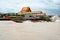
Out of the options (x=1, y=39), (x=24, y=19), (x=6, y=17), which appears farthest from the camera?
(x=24, y=19)

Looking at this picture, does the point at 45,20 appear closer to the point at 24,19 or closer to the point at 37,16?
the point at 37,16

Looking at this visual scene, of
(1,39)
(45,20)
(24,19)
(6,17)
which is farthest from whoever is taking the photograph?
(45,20)

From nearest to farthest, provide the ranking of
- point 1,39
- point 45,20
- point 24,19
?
point 1,39, point 24,19, point 45,20

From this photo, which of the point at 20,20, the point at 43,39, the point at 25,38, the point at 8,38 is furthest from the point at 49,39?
the point at 20,20

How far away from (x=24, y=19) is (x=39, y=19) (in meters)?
0.55

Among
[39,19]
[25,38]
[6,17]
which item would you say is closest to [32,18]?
[39,19]

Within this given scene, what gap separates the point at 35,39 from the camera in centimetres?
200

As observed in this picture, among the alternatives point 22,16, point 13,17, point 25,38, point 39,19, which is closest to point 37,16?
point 39,19

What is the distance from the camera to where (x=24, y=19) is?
4445 mm

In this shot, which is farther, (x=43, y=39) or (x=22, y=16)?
(x=22, y=16)

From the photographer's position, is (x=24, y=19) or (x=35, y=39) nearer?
(x=35, y=39)

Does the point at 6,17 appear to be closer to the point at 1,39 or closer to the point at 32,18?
the point at 32,18

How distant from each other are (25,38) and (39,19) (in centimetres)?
268

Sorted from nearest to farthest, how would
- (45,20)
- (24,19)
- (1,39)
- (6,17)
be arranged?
(1,39), (6,17), (24,19), (45,20)
